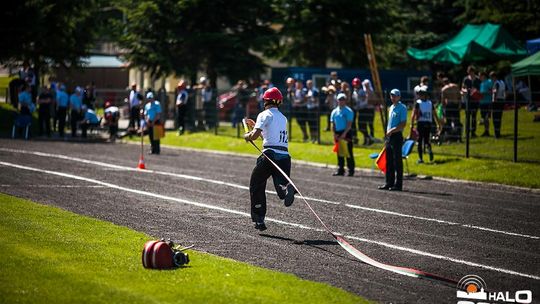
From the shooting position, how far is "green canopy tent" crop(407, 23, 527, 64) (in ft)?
117

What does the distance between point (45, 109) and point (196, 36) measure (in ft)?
28.9

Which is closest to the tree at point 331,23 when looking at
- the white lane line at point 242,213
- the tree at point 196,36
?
the tree at point 196,36

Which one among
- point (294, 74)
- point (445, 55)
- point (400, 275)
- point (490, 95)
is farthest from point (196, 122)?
point (400, 275)

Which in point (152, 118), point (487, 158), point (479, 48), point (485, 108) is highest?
point (479, 48)

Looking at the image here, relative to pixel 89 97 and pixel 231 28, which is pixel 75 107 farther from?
pixel 231 28

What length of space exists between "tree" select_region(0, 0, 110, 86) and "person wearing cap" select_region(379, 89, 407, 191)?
24960mm

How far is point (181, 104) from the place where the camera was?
39438 mm

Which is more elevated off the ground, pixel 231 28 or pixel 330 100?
pixel 231 28

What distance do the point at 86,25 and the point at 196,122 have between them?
1344cm

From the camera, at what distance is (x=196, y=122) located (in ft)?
134

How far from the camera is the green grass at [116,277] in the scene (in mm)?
9992

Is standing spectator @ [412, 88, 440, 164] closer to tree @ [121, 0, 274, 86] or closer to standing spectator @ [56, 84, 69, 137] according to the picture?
standing spectator @ [56, 84, 69, 137]

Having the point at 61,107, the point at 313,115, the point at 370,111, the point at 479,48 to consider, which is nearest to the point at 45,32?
the point at 61,107

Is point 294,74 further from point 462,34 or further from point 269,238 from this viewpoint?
point 269,238
